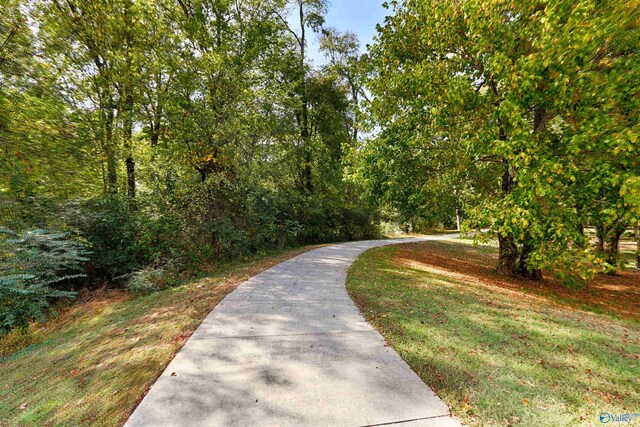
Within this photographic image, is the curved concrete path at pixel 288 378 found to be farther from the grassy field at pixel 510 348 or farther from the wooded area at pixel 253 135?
the wooded area at pixel 253 135

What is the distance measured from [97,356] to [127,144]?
9.61 meters

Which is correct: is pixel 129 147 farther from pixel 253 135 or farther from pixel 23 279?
pixel 23 279

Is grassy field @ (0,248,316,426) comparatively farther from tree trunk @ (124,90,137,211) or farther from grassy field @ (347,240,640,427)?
tree trunk @ (124,90,137,211)

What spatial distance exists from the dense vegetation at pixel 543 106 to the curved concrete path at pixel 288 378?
4.07m

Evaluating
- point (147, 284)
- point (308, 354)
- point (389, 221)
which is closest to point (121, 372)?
point (308, 354)

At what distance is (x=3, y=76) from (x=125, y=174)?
17.4ft

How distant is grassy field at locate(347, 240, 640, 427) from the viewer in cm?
→ 231

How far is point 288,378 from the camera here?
258cm

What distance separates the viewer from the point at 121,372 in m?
2.79

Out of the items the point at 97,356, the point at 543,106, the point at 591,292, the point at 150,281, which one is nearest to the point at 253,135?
the point at 150,281

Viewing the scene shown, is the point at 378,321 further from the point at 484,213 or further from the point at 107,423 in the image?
the point at 484,213

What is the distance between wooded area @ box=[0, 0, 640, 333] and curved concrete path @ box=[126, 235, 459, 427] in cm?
392

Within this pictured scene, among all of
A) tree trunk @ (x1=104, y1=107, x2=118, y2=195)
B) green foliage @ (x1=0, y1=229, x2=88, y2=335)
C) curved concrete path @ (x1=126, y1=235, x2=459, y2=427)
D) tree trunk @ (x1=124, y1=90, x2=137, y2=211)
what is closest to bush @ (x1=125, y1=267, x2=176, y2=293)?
green foliage @ (x1=0, y1=229, x2=88, y2=335)

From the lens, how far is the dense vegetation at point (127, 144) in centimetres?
616
